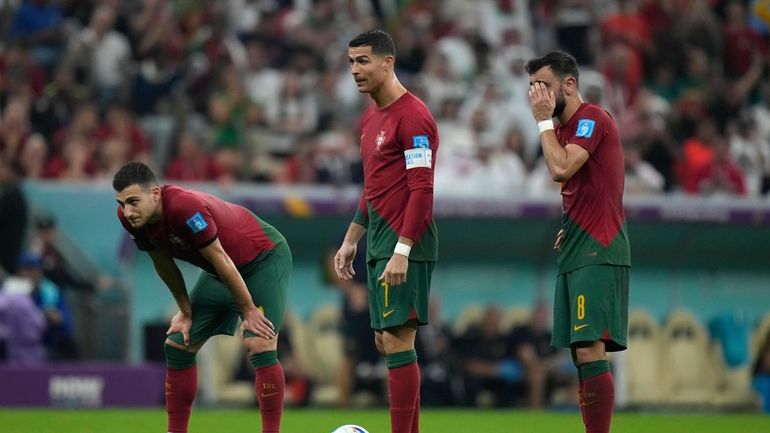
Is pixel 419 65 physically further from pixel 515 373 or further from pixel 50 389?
pixel 50 389

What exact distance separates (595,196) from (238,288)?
2.23 metres

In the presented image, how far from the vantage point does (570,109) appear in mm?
8805

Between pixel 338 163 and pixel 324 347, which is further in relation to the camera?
pixel 338 163

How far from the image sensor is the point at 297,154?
60.0ft

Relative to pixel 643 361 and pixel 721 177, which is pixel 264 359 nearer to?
pixel 643 361

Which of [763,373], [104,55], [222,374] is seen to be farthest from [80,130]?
[763,373]

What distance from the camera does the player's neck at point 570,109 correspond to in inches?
346

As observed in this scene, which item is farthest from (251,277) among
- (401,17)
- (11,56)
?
(401,17)

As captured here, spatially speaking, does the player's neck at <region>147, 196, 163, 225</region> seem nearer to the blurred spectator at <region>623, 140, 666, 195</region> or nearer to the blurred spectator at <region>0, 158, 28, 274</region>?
the blurred spectator at <region>0, 158, 28, 274</region>

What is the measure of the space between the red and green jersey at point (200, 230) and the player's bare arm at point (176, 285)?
60 millimetres

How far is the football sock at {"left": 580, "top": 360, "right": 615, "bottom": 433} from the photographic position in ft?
28.0

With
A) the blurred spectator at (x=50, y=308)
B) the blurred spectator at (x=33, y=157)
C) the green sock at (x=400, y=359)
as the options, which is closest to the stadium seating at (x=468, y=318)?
the blurred spectator at (x=50, y=308)

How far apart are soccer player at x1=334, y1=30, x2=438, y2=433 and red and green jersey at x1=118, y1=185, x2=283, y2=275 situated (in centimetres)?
84

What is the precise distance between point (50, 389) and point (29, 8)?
Result: 236 inches
